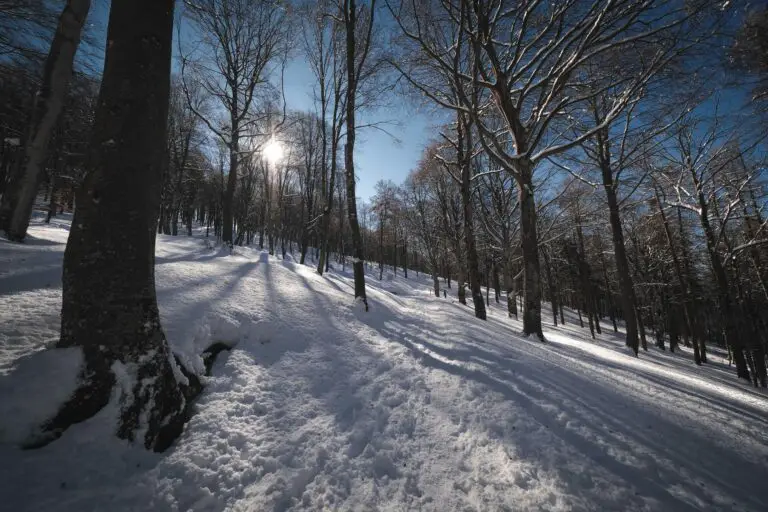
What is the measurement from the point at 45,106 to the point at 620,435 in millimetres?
10961

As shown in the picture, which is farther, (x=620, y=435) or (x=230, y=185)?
(x=230, y=185)

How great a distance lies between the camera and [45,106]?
542 centimetres

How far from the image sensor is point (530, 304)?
20.2 ft

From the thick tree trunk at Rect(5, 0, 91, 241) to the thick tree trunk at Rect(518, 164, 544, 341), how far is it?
10.1 meters

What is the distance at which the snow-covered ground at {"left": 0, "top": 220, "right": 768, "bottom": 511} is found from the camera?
1.76m

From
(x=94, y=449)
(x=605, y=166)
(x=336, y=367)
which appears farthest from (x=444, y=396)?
(x=605, y=166)

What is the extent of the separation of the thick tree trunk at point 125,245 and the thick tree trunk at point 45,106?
234 inches

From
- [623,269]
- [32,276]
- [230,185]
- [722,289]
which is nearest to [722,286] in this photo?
[722,289]

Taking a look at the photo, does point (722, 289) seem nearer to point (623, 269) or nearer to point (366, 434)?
point (623, 269)

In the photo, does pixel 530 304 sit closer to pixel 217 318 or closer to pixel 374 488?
pixel 374 488

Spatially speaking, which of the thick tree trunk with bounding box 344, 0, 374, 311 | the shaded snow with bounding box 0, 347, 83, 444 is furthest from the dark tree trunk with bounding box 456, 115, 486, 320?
the shaded snow with bounding box 0, 347, 83, 444

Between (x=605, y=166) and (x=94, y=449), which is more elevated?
(x=605, y=166)

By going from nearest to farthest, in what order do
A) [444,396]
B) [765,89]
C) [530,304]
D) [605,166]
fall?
[444,396], [530,304], [765,89], [605,166]

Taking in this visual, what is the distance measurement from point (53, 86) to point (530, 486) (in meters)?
10.3
